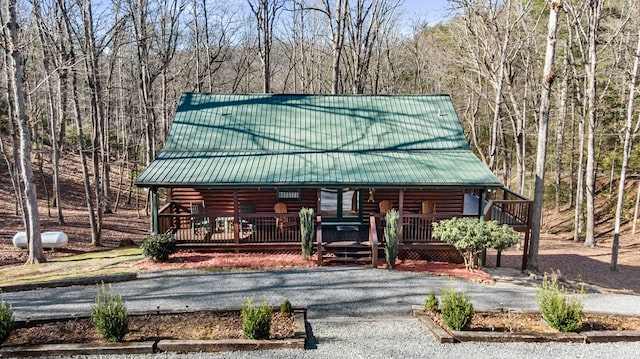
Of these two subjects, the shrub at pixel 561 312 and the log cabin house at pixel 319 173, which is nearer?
the shrub at pixel 561 312

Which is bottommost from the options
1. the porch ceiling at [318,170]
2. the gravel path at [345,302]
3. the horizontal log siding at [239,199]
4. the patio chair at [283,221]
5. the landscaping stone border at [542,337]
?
the gravel path at [345,302]

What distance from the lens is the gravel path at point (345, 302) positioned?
7230 millimetres

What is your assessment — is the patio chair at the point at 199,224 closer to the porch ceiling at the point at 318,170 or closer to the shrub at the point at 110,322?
the porch ceiling at the point at 318,170

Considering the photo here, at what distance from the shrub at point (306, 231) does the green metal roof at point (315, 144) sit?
1.06 m

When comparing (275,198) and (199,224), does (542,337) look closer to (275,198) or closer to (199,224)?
(275,198)

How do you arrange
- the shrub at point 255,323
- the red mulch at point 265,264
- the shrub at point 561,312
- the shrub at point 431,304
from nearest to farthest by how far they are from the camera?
1. the shrub at point 255,323
2. the shrub at point 561,312
3. the shrub at point 431,304
4. the red mulch at point 265,264

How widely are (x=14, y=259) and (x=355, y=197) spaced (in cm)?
1284

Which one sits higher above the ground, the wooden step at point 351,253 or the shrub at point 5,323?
the shrub at point 5,323

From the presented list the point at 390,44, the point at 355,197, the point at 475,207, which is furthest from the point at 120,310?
the point at 390,44

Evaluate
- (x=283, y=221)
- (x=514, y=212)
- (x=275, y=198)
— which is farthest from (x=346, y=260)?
(x=514, y=212)

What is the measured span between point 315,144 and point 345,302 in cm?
770

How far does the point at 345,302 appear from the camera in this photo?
9961 millimetres

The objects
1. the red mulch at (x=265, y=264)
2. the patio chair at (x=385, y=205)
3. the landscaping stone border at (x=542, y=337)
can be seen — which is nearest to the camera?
the landscaping stone border at (x=542, y=337)

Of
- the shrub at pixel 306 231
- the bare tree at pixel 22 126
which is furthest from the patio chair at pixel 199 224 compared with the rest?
the bare tree at pixel 22 126
